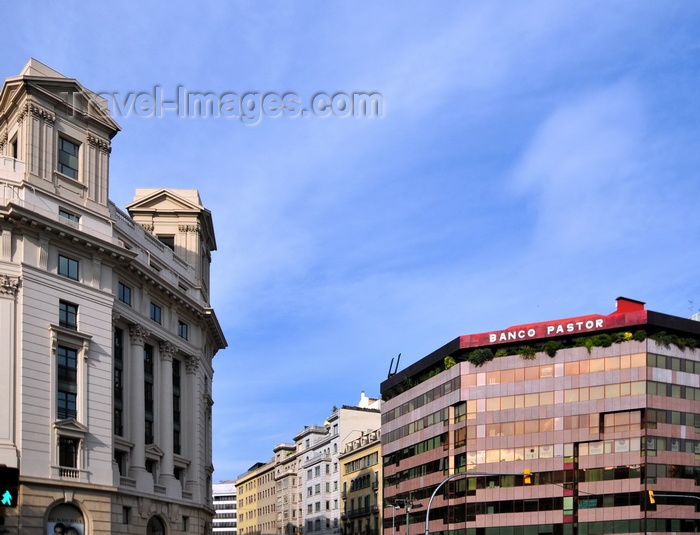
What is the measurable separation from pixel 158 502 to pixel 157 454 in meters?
3.46

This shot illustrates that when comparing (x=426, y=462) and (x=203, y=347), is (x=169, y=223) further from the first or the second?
(x=426, y=462)

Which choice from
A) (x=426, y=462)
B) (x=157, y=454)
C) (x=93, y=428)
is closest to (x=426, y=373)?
(x=426, y=462)

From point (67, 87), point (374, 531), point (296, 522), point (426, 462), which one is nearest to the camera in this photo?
point (67, 87)

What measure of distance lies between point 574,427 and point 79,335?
55.8 meters

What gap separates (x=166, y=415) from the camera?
7562 cm

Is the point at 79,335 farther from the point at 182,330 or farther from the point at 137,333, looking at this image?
the point at 182,330

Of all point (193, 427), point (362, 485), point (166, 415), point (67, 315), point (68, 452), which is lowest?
point (362, 485)

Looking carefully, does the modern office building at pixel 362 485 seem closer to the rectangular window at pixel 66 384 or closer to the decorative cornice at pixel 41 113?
the rectangular window at pixel 66 384

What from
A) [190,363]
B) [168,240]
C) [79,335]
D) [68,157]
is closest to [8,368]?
[79,335]

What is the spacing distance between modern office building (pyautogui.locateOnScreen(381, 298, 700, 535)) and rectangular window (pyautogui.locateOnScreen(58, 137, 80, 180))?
51580mm

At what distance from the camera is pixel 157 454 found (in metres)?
72.9

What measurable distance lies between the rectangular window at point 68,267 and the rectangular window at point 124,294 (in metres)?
5.38

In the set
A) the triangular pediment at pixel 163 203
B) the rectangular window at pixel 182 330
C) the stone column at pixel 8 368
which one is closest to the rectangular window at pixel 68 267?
the stone column at pixel 8 368

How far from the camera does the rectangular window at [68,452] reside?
60.1m
